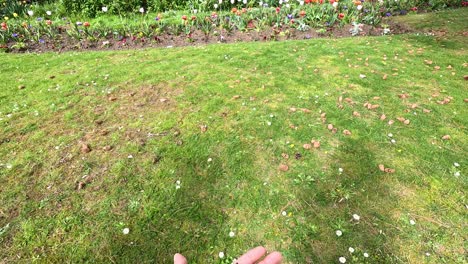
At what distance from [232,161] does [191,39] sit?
5.50m

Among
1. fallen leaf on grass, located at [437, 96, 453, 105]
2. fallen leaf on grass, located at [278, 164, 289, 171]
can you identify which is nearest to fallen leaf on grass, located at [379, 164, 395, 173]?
fallen leaf on grass, located at [278, 164, 289, 171]

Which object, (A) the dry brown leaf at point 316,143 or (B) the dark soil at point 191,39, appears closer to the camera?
(A) the dry brown leaf at point 316,143

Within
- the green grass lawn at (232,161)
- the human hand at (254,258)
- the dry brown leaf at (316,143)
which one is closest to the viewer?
the human hand at (254,258)

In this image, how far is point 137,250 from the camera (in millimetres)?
3062

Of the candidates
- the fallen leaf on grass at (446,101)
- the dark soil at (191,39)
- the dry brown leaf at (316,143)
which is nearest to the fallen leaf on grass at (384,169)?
the dry brown leaf at (316,143)

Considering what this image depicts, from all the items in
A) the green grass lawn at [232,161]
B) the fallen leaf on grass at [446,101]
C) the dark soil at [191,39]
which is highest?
the dark soil at [191,39]

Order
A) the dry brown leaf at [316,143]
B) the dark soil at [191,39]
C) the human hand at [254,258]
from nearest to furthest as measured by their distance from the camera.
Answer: the human hand at [254,258]
the dry brown leaf at [316,143]
the dark soil at [191,39]

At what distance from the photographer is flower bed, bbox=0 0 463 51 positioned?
330 inches

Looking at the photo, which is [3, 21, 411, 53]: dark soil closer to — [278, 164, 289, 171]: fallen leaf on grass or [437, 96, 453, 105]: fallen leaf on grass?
[437, 96, 453, 105]: fallen leaf on grass

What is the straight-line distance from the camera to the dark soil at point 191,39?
8.20m

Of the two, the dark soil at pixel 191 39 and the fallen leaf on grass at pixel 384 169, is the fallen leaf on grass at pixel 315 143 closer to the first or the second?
the fallen leaf on grass at pixel 384 169

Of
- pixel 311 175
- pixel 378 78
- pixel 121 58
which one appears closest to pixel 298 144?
pixel 311 175

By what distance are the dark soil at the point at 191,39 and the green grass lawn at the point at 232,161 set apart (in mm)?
1582

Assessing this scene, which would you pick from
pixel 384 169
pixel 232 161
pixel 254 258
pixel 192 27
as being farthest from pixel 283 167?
pixel 192 27
